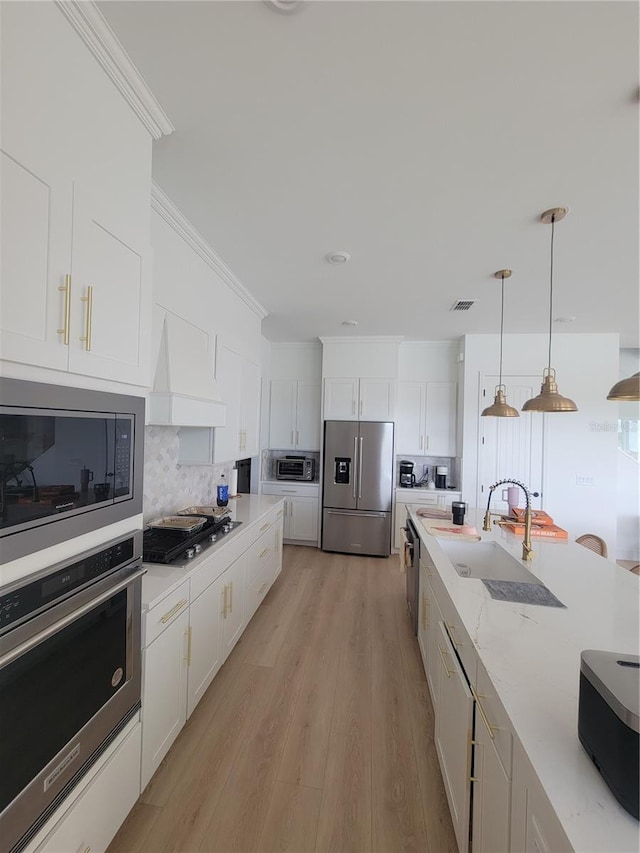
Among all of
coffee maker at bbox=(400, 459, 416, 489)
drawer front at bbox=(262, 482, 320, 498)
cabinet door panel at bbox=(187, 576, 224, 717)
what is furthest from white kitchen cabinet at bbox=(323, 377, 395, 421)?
cabinet door panel at bbox=(187, 576, 224, 717)

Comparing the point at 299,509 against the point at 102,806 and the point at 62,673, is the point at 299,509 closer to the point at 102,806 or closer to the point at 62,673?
the point at 102,806

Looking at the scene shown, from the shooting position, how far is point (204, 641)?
1.95 m

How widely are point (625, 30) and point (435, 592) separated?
7.23 feet

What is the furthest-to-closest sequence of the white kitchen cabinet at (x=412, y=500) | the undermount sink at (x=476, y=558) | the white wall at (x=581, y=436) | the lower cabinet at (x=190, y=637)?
the white kitchen cabinet at (x=412, y=500) → the white wall at (x=581, y=436) → the undermount sink at (x=476, y=558) → the lower cabinet at (x=190, y=637)

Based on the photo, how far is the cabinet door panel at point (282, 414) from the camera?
501 centimetres

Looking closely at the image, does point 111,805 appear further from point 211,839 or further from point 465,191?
point 465,191

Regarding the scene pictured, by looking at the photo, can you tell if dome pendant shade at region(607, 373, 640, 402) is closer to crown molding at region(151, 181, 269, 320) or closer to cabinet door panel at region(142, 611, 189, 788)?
cabinet door panel at region(142, 611, 189, 788)

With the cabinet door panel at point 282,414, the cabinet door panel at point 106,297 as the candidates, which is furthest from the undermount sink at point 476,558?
the cabinet door panel at point 282,414

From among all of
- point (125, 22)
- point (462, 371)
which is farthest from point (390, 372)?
point (125, 22)

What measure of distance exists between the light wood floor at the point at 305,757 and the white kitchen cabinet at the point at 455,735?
0.69ft

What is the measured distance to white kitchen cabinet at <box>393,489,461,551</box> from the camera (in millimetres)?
4398

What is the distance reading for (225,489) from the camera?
3.11 metres

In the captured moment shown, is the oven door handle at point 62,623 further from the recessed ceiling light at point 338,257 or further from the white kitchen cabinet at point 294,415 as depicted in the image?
the white kitchen cabinet at point 294,415

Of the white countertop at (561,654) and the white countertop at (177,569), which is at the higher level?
the white countertop at (561,654)
